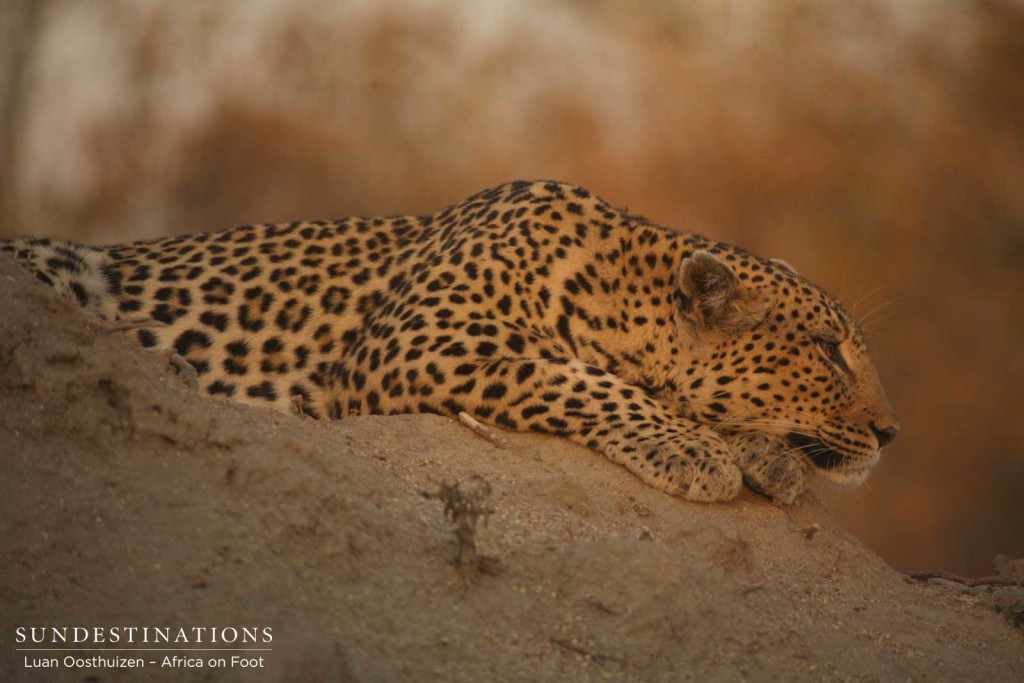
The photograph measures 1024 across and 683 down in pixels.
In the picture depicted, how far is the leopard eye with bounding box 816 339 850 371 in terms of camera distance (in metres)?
6.51

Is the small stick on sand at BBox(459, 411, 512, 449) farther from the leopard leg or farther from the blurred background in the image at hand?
the blurred background

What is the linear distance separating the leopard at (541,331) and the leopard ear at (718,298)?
0.03ft

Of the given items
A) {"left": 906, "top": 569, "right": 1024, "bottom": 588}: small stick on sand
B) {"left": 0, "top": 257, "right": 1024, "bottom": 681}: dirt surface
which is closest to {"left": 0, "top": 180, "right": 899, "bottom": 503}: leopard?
{"left": 906, "top": 569, "right": 1024, "bottom": 588}: small stick on sand

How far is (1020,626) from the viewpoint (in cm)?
553

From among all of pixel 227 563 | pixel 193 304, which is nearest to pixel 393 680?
pixel 227 563

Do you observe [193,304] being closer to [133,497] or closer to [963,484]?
[133,497]

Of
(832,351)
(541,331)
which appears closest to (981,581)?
(832,351)

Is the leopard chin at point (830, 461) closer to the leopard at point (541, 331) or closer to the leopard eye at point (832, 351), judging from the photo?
the leopard at point (541, 331)

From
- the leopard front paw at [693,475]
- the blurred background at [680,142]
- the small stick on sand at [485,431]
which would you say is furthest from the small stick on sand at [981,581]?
the blurred background at [680,142]

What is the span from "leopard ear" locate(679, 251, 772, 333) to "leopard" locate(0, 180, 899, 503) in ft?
0.03

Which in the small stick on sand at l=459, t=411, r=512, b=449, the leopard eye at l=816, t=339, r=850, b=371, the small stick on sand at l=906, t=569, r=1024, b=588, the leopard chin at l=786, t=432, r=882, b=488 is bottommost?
the small stick on sand at l=906, t=569, r=1024, b=588

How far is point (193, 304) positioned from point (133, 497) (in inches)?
144

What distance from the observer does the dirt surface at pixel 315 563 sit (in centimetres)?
314

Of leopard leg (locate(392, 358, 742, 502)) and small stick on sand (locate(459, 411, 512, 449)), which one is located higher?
leopard leg (locate(392, 358, 742, 502))
